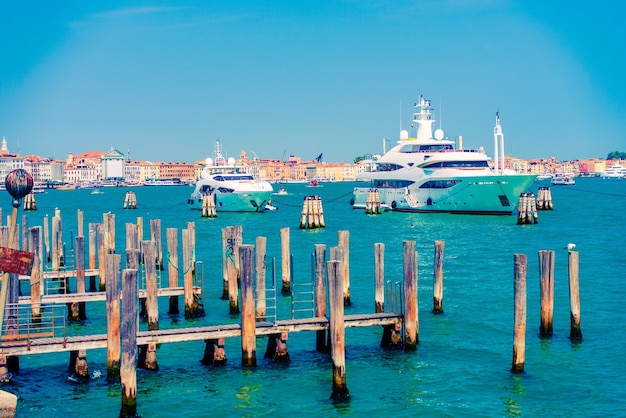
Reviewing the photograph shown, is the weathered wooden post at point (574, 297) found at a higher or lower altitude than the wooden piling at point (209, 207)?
lower

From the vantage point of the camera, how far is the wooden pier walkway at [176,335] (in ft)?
52.5

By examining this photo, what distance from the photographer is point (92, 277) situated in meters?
28.5

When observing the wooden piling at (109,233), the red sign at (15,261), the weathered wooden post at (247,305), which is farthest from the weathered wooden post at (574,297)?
the wooden piling at (109,233)

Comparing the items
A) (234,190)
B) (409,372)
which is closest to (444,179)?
(234,190)

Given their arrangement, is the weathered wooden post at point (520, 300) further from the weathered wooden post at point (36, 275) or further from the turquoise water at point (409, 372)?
the weathered wooden post at point (36, 275)

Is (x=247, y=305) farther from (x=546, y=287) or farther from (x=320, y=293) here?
(x=546, y=287)

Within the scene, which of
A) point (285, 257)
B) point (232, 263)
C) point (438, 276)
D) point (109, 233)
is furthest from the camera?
point (109, 233)

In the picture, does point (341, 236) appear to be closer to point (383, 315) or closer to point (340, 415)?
point (383, 315)

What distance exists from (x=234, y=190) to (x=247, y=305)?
57.8 metres

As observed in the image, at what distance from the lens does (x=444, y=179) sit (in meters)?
65.2

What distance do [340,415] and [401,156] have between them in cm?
5658

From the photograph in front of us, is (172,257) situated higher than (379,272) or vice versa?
(172,257)

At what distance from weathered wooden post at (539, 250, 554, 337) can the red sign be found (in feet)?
34.4

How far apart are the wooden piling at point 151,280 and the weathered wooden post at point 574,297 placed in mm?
9274
